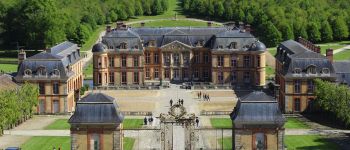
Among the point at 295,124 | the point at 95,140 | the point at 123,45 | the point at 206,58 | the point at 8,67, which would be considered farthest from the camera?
the point at 8,67

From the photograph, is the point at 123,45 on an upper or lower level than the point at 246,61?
upper

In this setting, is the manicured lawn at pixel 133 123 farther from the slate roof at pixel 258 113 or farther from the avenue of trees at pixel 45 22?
the avenue of trees at pixel 45 22

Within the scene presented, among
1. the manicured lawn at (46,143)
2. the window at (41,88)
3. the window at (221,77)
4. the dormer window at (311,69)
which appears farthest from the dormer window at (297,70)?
the manicured lawn at (46,143)

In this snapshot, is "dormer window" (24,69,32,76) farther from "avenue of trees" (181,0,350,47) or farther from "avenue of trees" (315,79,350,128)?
"avenue of trees" (181,0,350,47)

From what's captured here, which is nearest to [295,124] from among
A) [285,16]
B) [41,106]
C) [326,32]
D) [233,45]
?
[233,45]

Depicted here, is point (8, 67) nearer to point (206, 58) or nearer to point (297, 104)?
point (206, 58)

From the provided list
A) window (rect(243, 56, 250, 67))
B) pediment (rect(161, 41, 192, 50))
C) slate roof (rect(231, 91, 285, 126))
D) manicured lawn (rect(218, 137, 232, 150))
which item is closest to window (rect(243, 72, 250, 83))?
window (rect(243, 56, 250, 67))
